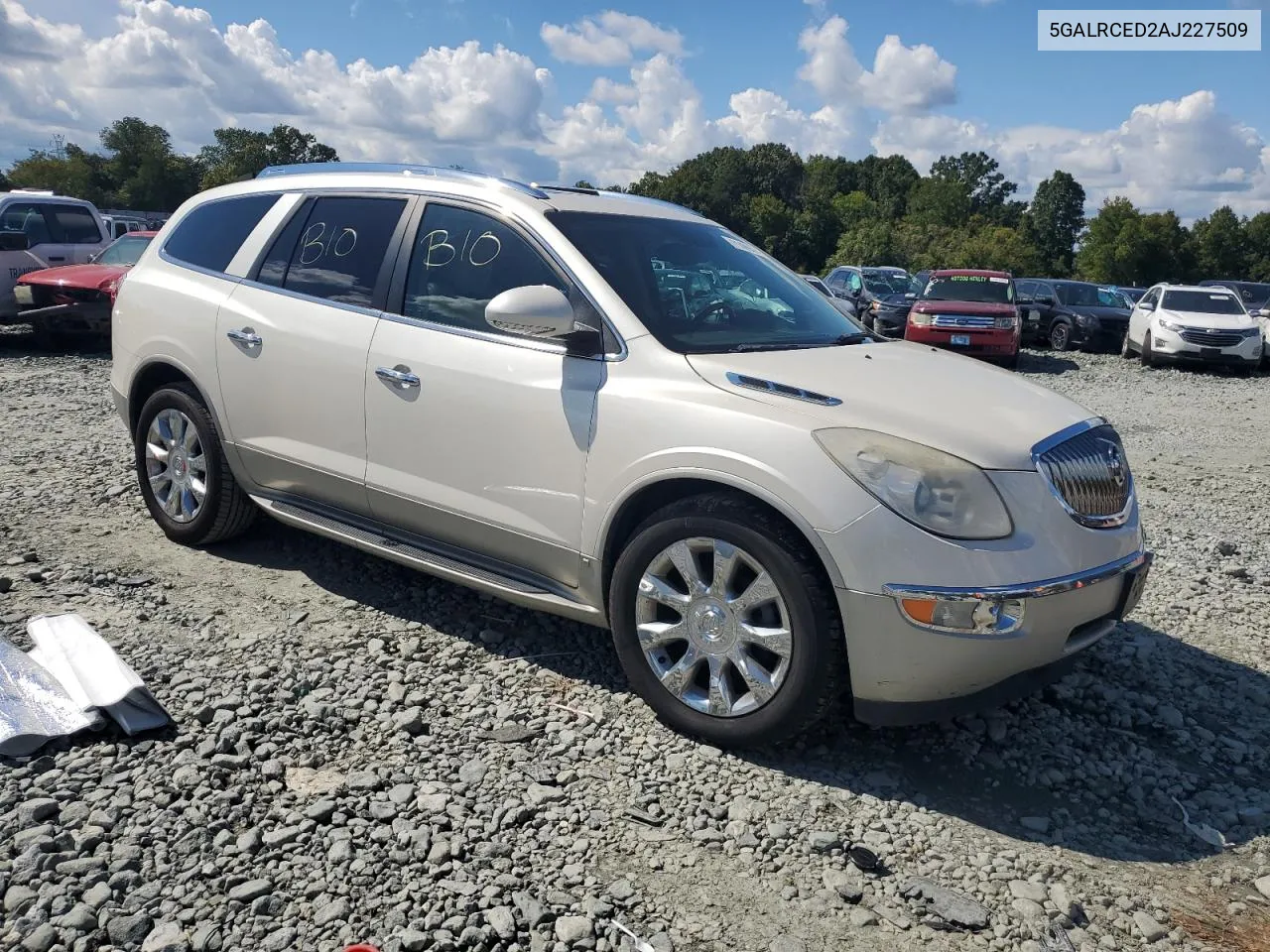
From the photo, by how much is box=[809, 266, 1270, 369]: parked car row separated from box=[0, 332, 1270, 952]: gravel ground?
11.7m

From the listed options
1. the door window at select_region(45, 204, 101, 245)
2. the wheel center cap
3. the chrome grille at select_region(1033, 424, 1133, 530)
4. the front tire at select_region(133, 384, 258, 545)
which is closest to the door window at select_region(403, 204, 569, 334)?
the wheel center cap

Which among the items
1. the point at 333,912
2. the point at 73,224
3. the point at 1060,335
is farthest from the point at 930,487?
the point at 1060,335

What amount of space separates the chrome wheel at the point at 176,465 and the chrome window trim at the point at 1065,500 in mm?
3732

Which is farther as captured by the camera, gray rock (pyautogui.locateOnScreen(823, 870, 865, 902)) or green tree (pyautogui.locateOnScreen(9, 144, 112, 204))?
green tree (pyautogui.locateOnScreen(9, 144, 112, 204))

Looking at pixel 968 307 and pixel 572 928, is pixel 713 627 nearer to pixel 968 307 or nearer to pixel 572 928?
pixel 572 928

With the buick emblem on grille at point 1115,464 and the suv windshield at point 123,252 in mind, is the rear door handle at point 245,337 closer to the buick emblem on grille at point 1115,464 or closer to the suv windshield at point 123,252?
the buick emblem on grille at point 1115,464

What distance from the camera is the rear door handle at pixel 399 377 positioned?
3.98 m

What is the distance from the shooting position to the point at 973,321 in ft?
55.3

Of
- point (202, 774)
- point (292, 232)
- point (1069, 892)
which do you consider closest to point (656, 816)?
point (1069, 892)

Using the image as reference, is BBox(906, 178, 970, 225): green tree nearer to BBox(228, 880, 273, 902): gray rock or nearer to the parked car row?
the parked car row

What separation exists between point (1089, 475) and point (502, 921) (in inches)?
90.8

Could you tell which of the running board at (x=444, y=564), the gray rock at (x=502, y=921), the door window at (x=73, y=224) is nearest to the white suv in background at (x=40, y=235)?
the door window at (x=73, y=224)

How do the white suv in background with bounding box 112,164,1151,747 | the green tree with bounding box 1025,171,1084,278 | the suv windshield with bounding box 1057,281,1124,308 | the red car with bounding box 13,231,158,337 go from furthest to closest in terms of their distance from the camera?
the green tree with bounding box 1025,171,1084,278 < the suv windshield with bounding box 1057,281,1124,308 < the red car with bounding box 13,231,158,337 < the white suv in background with bounding box 112,164,1151,747

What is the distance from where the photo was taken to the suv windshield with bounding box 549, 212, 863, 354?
376 cm
